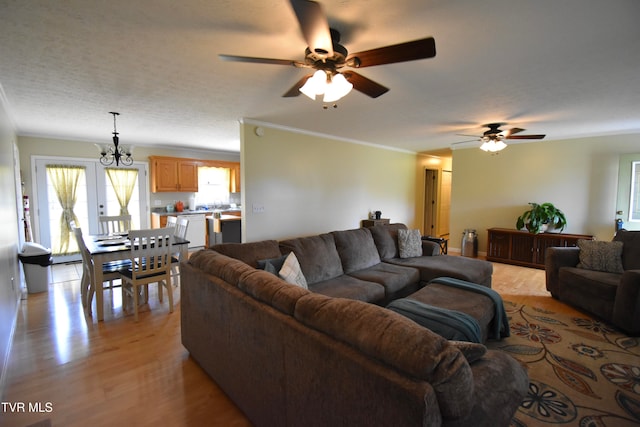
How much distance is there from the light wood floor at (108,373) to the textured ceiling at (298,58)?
2.42m

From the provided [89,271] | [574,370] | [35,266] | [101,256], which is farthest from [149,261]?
[574,370]

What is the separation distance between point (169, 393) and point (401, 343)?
1.91 meters

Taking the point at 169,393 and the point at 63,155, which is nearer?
the point at 169,393

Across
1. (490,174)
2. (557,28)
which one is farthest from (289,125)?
(490,174)

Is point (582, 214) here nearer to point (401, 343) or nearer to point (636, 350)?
point (636, 350)

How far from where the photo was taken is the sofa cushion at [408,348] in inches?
37.7

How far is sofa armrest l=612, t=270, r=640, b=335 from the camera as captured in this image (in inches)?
110

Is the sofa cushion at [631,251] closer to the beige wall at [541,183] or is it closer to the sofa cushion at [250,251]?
the beige wall at [541,183]

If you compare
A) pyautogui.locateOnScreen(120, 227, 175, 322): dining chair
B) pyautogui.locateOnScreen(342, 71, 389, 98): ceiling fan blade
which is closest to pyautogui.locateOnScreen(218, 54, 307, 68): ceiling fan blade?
pyautogui.locateOnScreen(342, 71, 389, 98): ceiling fan blade

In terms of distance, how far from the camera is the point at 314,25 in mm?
1470

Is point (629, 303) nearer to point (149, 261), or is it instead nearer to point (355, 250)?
point (355, 250)

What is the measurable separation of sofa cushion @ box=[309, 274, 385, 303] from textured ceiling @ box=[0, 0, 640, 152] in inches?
77.6

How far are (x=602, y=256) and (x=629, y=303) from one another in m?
0.85

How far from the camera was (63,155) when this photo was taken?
5.58 meters
